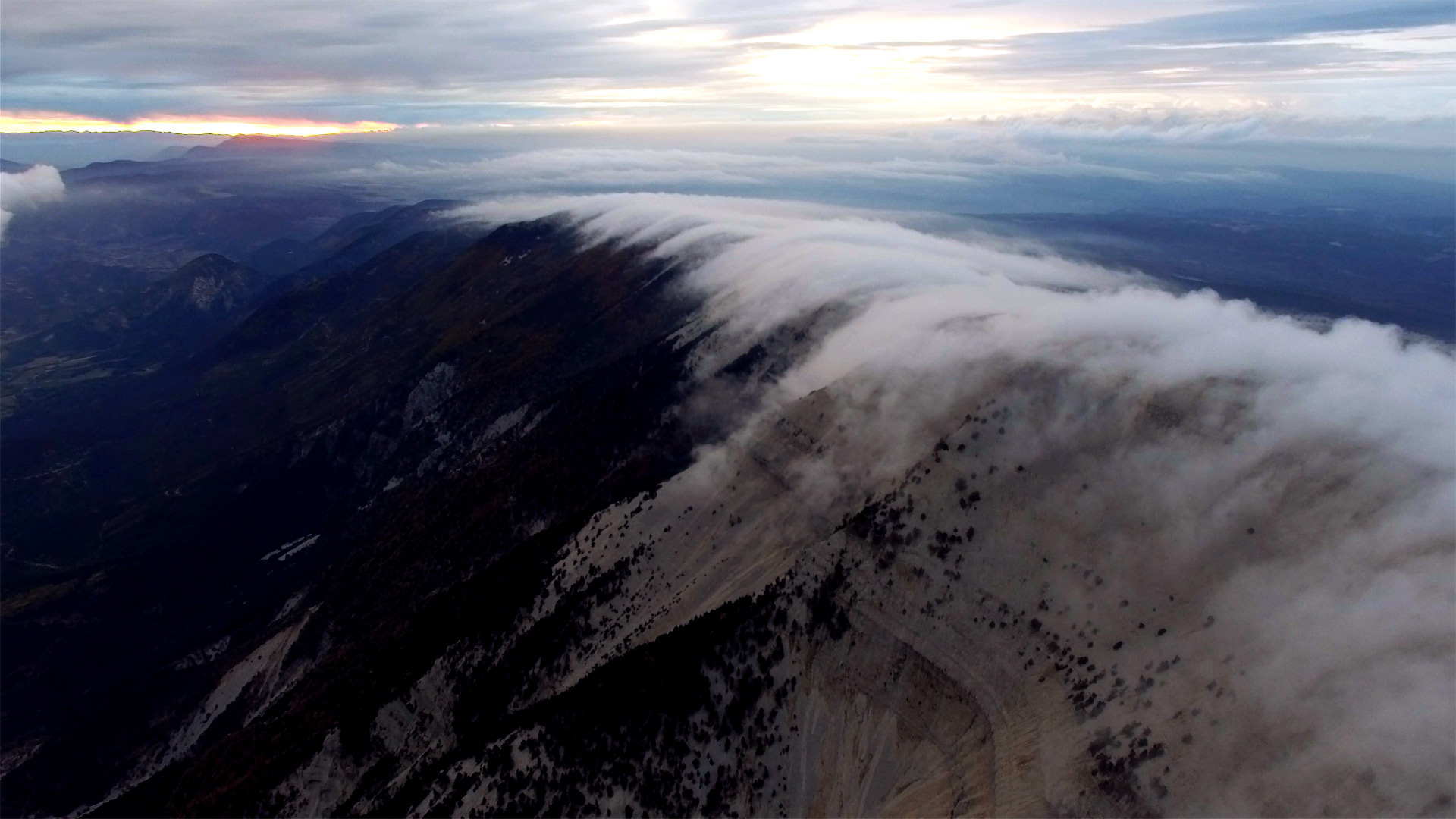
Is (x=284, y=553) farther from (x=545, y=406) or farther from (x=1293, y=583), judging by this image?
(x=1293, y=583)

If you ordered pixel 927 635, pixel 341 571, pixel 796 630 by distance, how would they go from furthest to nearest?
pixel 341 571, pixel 796 630, pixel 927 635

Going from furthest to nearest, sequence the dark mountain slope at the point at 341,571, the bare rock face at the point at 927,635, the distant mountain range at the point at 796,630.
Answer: the dark mountain slope at the point at 341,571 → the distant mountain range at the point at 796,630 → the bare rock face at the point at 927,635

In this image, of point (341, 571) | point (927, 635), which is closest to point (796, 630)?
point (927, 635)

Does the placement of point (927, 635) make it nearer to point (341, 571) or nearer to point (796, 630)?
point (796, 630)

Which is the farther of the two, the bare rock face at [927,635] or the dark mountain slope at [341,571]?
the dark mountain slope at [341,571]

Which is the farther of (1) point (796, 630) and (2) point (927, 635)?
(1) point (796, 630)

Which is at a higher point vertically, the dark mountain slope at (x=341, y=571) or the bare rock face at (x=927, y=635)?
the bare rock face at (x=927, y=635)

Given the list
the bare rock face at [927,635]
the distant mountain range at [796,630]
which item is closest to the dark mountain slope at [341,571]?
the distant mountain range at [796,630]

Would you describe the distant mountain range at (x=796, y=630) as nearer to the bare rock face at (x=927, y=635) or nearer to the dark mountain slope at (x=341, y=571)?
the bare rock face at (x=927, y=635)

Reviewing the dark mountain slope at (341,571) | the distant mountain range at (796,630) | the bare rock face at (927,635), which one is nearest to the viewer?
the bare rock face at (927,635)

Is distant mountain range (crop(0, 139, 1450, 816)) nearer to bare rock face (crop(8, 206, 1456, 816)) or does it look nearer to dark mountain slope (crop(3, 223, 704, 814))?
bare rock face (crop(8, 206, 1456, 816))

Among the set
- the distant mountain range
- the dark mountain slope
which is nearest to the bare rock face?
the distant mountain range

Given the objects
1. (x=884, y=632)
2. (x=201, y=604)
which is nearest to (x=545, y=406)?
(x=201, y=604)
